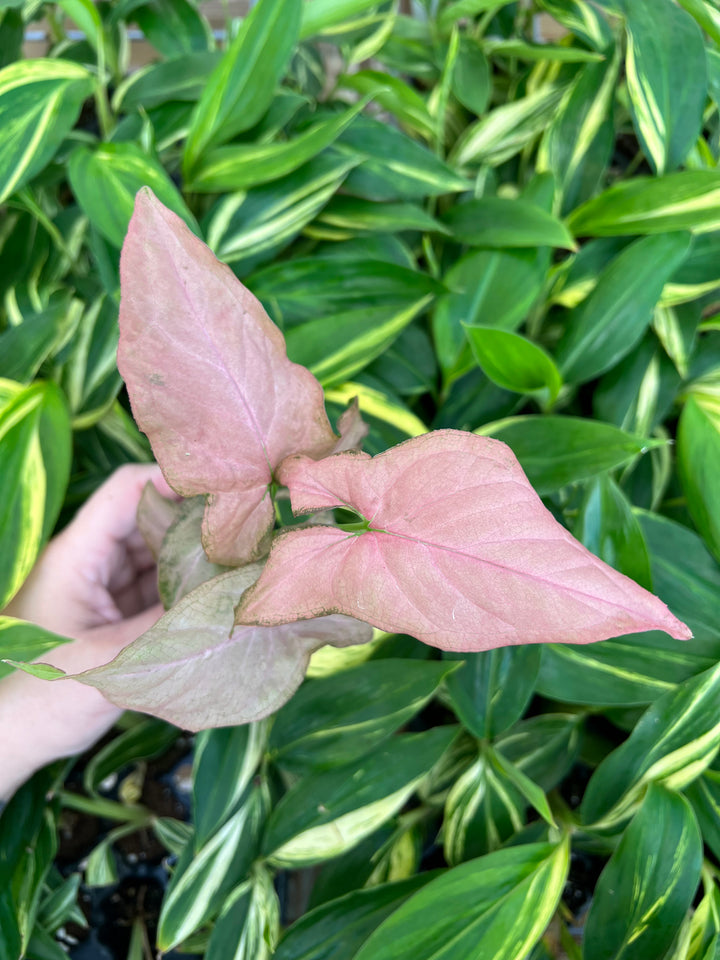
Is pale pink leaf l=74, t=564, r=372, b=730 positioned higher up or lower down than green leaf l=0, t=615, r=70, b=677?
higher up

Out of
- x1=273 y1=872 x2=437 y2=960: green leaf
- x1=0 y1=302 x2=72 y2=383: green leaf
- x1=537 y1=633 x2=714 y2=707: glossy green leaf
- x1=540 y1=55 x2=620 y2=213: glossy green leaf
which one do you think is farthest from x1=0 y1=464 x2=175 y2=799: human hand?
x1=540 y1=55 x2=620 y2=213: glossy green leaf

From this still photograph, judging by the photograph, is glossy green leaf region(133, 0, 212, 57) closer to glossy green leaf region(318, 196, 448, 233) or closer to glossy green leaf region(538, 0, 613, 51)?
glossy green leaf region(318, 196, 448, 233)

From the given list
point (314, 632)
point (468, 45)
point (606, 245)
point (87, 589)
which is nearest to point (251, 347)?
point (314, 632)

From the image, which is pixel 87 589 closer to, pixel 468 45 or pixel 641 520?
pixel 641 520

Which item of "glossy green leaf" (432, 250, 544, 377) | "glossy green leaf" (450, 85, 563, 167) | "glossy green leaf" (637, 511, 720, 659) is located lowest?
"glossy green leaf" (637, 511, 720, 659)

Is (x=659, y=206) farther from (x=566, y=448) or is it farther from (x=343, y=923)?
(x=343, y=923)

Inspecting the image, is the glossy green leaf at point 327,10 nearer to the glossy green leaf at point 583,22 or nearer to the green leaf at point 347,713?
the glossy green leaf at point 583,22
